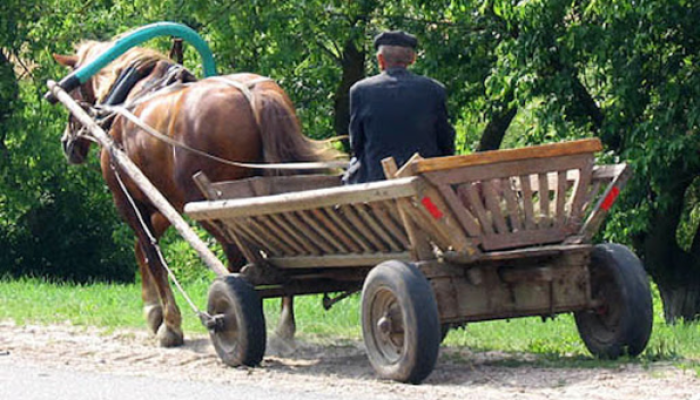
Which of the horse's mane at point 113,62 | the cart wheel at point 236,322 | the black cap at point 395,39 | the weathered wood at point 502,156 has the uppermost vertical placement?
the black cap at point 395,39

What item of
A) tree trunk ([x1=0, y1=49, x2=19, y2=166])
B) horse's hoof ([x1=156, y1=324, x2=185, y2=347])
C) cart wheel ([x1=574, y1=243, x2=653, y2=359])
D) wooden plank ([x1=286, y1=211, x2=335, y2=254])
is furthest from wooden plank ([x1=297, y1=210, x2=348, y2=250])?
tree trunk ([x1=0, y1=49, x2=19, y2=166])

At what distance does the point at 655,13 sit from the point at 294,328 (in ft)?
14.7

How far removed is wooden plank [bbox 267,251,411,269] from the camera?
815 centimetres

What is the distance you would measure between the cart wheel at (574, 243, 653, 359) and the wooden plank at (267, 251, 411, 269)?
3.85 feet

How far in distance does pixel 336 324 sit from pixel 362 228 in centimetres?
340

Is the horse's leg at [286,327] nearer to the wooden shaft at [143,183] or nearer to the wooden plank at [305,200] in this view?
the wooden shaft at [143,183]

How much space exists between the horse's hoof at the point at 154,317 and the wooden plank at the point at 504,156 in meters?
4.27

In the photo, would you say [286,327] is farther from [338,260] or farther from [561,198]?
[561,198]

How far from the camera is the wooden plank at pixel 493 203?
7.56 metres

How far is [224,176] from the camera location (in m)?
9.77

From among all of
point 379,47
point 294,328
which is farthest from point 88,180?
point 379,47

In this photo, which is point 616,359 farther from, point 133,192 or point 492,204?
point 133,192

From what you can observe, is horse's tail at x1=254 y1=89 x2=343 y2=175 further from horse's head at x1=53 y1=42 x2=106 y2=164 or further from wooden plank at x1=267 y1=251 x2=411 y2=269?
horse's head at x1=53 y1=42 x2=106 y2=164

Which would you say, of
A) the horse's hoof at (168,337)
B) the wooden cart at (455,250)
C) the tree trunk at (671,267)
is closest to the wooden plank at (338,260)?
the wooden cart at (455,250)
